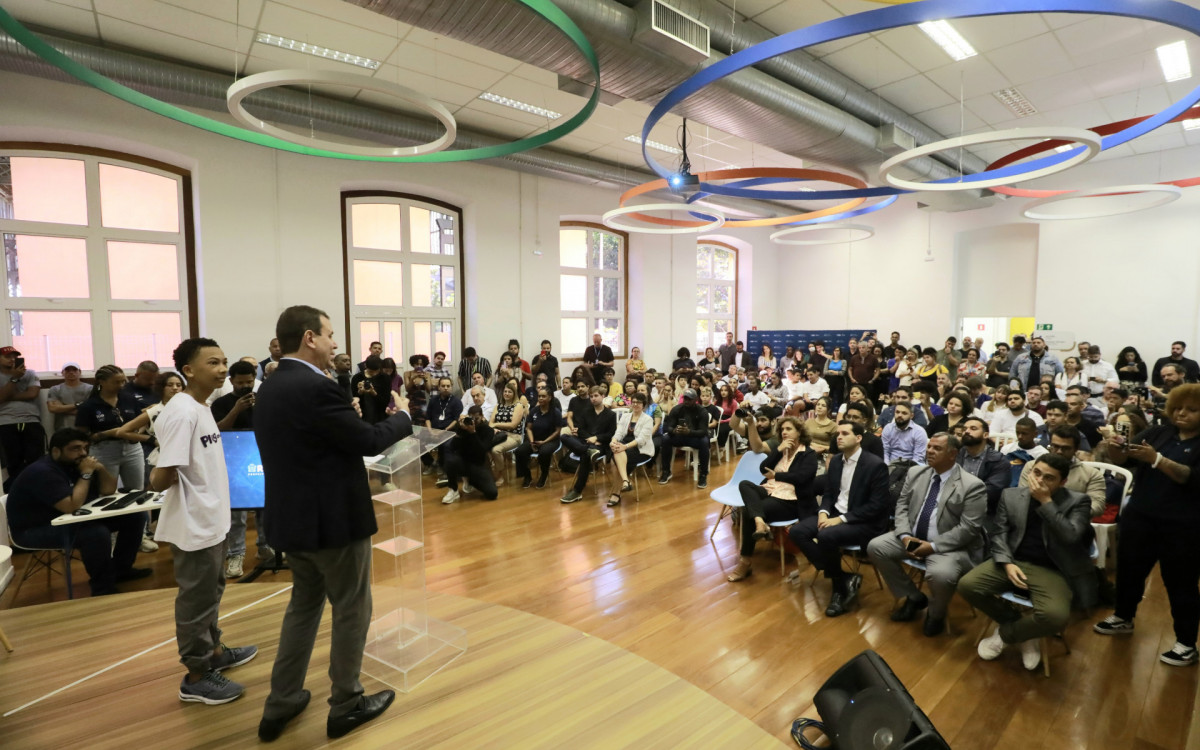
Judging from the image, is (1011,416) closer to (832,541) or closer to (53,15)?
(832,541)

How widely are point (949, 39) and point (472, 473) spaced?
6698 millimetres

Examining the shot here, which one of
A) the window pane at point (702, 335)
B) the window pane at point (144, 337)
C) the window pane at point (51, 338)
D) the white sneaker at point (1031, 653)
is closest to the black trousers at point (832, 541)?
the white sneaker at point (1031, 653)

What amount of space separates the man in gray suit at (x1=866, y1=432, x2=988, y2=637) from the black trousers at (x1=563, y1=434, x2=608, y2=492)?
3.14 m

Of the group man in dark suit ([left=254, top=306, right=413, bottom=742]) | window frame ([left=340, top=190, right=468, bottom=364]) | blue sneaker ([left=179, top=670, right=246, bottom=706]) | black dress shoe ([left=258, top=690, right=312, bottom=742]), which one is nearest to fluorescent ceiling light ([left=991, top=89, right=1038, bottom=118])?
window frame ([left=340, top=190, right=468, bottom=364])

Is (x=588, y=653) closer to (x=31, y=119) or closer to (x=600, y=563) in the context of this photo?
(x=600, y=563)

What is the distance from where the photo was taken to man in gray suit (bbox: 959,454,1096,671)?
→ 294 centimetres

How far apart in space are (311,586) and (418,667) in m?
0.78

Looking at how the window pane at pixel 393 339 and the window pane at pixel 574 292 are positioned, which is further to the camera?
the window pane at pixel 574 292

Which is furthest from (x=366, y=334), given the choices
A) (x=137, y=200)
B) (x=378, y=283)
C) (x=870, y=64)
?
(x=870, y=64)

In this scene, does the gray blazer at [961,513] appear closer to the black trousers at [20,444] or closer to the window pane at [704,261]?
the black trousers at [20,444]

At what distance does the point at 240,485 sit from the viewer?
3898 mm

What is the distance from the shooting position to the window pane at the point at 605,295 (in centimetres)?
1199

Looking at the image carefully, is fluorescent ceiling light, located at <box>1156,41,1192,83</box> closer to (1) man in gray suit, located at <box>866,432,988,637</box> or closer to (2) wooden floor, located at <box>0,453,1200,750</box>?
(2) wooden floor, located at <box>0,453,1200,750</box>

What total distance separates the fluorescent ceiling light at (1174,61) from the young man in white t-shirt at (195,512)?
29.5ft
